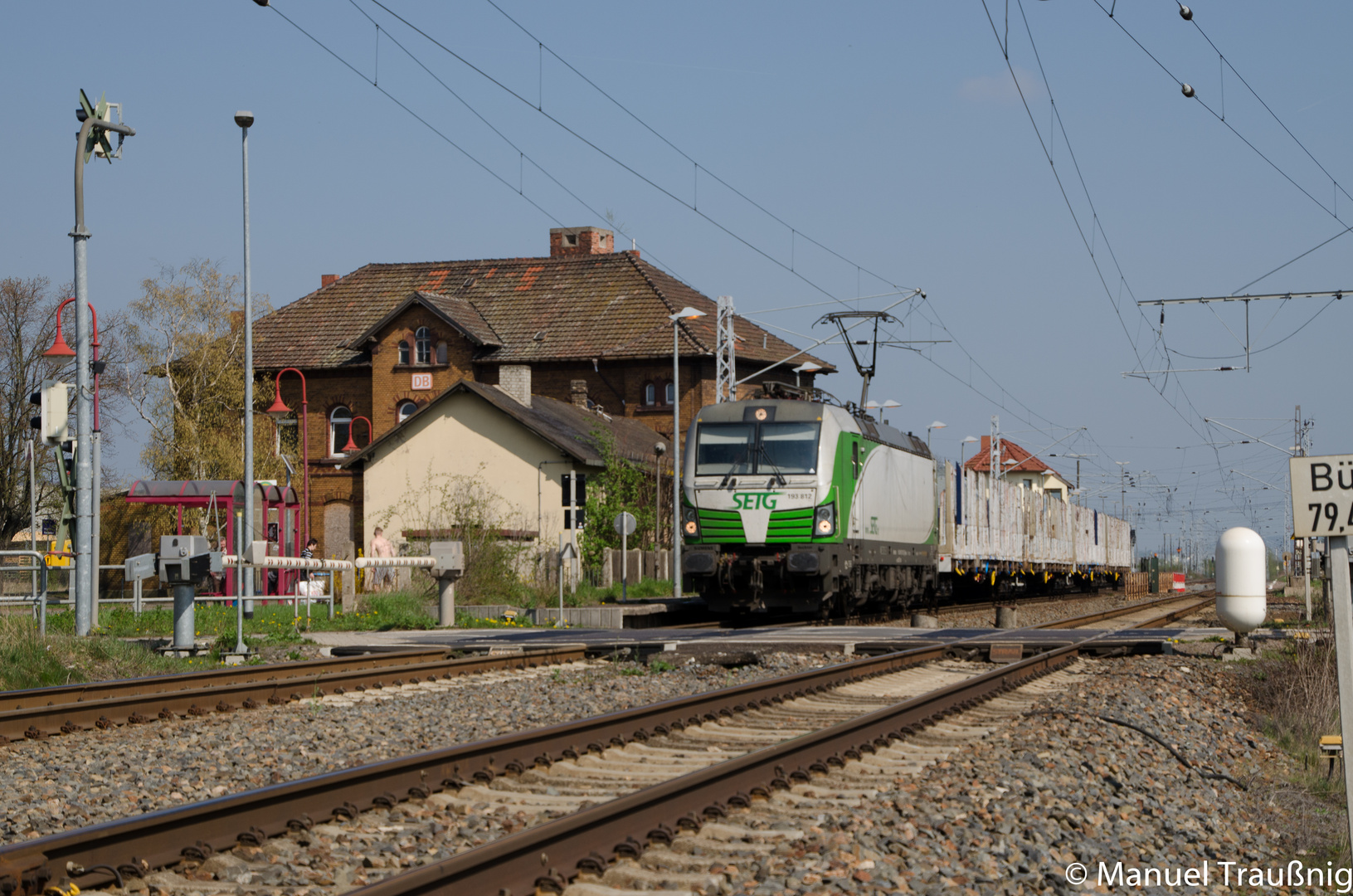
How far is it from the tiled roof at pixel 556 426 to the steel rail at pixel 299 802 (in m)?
→ 28.1

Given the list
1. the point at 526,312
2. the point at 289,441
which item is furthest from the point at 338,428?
the point at 526,312

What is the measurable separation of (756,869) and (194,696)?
6733 millimetres

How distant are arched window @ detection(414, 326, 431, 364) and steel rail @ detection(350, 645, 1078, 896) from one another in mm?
43071

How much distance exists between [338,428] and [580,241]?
14.2 m

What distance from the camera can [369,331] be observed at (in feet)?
166

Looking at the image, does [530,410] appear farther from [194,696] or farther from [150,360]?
[194,696]

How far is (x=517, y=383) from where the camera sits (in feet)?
135

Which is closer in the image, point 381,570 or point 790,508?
point 790,508

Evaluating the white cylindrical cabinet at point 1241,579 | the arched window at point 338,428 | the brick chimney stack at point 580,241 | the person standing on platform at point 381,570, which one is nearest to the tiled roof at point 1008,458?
the brick chimney stack at point 580,241

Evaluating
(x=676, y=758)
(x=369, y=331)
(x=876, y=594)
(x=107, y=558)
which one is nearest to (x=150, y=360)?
(x=369, y=331)

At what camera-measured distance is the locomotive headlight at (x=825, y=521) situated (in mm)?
22109

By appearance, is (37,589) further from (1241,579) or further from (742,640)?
(1241,579)

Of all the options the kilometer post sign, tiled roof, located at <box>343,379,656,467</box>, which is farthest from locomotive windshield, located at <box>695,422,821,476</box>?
the kilometer post sign

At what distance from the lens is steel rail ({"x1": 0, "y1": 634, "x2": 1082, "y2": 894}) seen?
5.28 metres
